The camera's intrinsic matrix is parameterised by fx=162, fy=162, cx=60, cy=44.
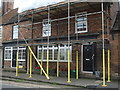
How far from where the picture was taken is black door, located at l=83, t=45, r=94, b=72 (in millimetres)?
12148

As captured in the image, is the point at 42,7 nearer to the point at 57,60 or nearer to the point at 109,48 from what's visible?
the point at 57,60

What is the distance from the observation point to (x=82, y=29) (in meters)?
12.8

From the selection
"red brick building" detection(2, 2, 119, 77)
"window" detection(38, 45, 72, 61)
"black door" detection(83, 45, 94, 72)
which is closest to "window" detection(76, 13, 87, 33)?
"red brick building" detection(2, 2, 119, 77)

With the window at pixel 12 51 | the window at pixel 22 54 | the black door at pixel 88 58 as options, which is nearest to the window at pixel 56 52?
the black door at pixel 88 58

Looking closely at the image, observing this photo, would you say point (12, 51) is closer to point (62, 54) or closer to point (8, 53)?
point (8, 53)

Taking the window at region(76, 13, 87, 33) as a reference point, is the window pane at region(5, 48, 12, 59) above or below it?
below

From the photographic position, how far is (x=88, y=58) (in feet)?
40.6

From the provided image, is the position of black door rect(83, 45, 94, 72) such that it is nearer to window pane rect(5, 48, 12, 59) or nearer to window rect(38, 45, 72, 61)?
window rect(38, 45, 72, 61)

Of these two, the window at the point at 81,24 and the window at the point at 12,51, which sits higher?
the window at the point at 81,24

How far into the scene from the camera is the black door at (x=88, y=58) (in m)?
12.1

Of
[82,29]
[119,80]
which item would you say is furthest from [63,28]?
[119,80]

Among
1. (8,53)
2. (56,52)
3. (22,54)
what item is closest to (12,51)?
(8,53)

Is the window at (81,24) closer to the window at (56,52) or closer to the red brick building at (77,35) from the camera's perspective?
the red brick building at (77,35)

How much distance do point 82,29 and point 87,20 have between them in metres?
0.80
